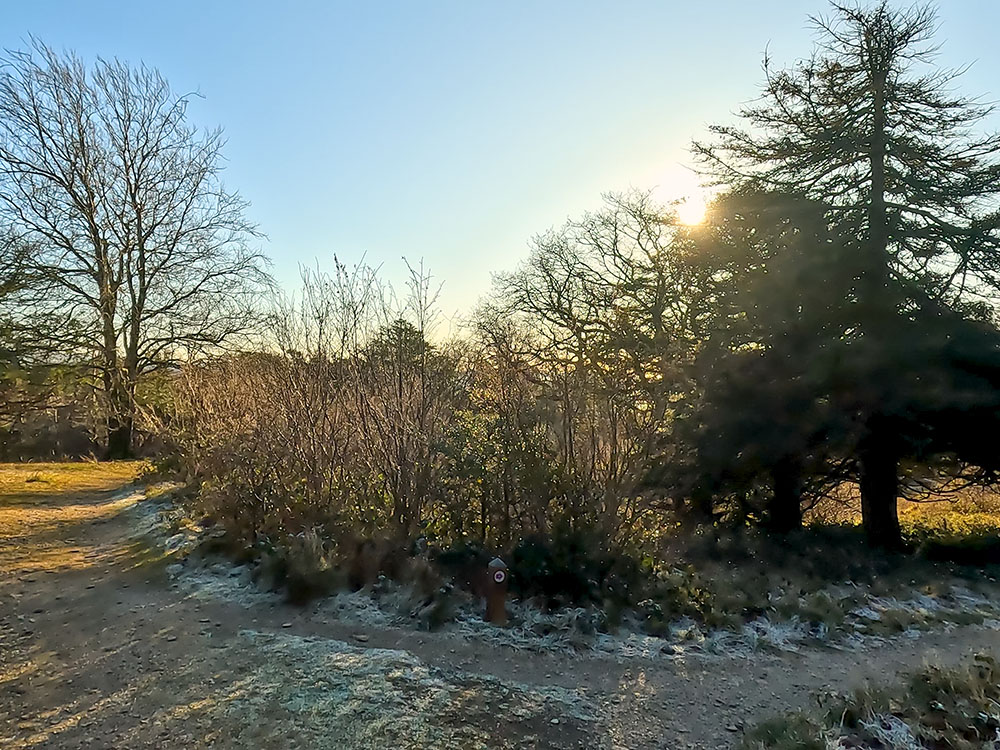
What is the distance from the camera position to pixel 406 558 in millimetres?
6258

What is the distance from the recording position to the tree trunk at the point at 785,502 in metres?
9.82

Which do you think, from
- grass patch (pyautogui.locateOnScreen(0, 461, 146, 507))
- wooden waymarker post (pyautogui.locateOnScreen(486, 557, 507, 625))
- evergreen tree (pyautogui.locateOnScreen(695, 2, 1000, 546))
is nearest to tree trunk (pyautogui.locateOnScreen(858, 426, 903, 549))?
evergreen tree (pyautogui.locateOnScreen(695, 2, 1000, 546))

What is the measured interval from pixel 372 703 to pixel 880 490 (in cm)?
833

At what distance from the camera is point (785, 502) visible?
9.95m

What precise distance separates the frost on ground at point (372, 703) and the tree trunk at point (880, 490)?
6.99m

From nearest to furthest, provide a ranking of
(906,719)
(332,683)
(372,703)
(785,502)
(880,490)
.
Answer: (906,719)
(372,703)
(332,683)
(880,490)
(785,502)

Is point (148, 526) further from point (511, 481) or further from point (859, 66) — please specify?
point (859, 66)

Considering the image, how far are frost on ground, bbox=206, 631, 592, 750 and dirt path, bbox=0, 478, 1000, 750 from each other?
0.04 feet

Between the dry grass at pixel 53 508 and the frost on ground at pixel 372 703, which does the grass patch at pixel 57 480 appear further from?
the frost on ground at pixel 372 703

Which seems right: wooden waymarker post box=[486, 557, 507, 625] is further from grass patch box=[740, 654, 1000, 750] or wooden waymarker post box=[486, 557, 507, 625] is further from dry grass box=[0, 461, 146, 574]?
dry grass box=[0, 461, 146, 574]

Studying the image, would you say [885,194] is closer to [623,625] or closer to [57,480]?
[623,625]

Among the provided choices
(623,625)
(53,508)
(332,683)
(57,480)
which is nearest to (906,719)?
(623,625)

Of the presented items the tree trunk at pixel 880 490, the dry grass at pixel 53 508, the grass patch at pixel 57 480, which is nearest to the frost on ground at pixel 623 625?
the dry grass at pixel 53 508

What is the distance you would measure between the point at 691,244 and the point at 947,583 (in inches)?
261
